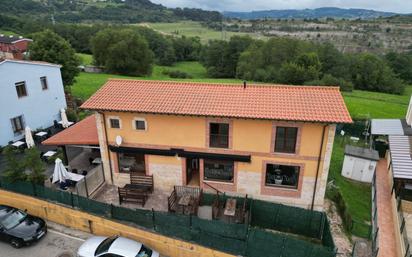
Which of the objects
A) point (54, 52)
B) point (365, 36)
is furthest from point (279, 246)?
point (365, 36)

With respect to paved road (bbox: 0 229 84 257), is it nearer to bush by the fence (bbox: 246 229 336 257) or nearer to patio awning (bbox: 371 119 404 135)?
bush by the fence (bbox: 246 229 336 257)

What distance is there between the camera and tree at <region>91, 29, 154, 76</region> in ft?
207

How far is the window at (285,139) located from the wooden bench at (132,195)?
27.2 feet

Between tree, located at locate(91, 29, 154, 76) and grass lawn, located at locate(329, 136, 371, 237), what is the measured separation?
4965 cm

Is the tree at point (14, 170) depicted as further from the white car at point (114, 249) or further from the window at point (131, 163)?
the white car at point (114, 249)

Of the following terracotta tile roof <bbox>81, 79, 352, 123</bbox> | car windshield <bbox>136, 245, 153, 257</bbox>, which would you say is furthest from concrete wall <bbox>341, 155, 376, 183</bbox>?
car windshield <bbox>136, 245, 153, 257</bbox>

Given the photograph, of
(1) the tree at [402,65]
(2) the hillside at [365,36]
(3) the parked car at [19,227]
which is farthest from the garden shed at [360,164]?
(2) the hillside at [365,36]

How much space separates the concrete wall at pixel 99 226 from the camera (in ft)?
46.2

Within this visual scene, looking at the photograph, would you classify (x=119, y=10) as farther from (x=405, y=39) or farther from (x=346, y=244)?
(x=346, y=244)

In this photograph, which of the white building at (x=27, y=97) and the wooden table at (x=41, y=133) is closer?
the white building at (x=27, y=97)

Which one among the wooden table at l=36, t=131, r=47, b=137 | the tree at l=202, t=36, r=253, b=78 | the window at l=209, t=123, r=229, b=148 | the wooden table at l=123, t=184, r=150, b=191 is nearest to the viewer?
the window at l=209, t=123, r=229, b=148

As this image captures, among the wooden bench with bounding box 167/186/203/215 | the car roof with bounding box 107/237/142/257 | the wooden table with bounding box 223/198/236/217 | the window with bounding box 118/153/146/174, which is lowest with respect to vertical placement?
the wooden bench with bounding box 167/186/203/215

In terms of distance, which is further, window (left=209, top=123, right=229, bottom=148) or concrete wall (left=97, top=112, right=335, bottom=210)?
window (left=209, top=123, right=229, bottom=148)

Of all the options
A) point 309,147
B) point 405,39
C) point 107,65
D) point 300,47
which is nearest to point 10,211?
point 309,147
